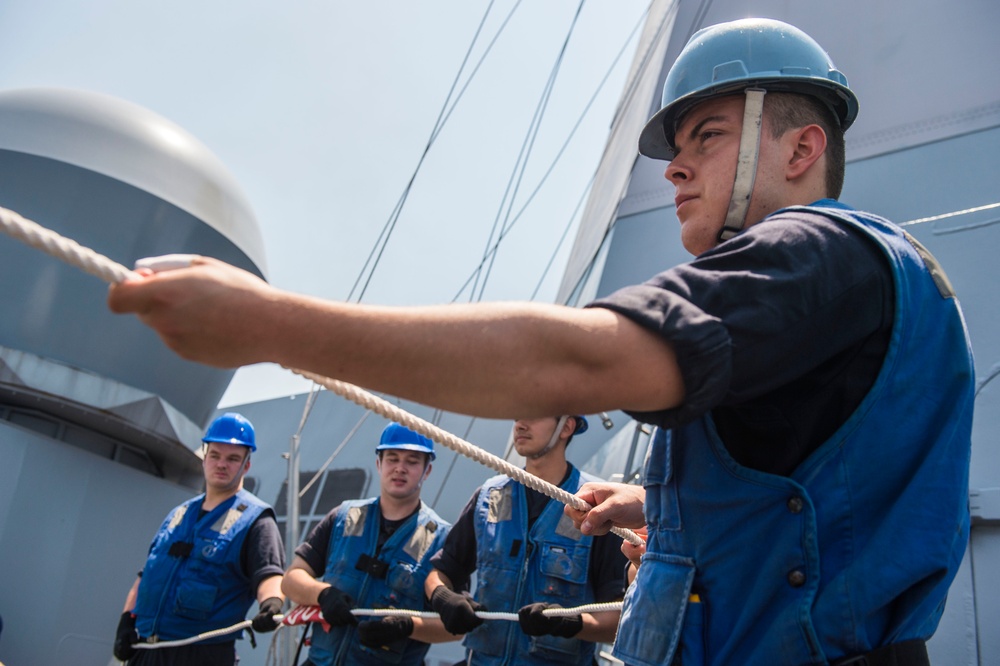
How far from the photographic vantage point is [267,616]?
4.02m

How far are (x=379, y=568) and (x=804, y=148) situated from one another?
3.26 meters

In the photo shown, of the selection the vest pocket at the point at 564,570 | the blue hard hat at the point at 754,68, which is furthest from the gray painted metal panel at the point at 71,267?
the blue hard hat at the point at 754,68

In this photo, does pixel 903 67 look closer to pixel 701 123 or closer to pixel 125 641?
pixel 701 123

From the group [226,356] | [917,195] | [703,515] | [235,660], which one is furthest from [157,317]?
[235,660]

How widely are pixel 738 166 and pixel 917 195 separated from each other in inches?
118

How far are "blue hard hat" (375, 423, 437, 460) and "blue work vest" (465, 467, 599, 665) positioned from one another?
907 mm

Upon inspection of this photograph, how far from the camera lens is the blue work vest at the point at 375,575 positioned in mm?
3932

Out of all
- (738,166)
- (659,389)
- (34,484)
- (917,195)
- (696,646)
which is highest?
(917,195)

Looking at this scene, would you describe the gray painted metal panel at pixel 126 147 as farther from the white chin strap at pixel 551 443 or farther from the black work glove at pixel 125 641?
the white chin strap at pixel 551 443

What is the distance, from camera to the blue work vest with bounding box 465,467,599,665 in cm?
326

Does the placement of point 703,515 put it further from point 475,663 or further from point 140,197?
point 140,197

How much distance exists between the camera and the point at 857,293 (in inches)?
42.3

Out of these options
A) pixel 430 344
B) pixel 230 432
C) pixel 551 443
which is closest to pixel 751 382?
pixel 430 344

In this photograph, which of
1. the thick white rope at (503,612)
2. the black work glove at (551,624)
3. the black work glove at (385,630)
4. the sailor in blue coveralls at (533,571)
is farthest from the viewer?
the black work glove at (385,630)
